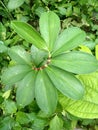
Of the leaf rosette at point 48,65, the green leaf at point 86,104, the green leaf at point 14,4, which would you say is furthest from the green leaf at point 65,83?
the green leaf at point 14,4

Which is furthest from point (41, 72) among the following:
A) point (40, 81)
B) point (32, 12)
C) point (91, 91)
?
point (32, 12)

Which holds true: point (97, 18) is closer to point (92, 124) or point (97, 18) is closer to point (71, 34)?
point (92, 124)

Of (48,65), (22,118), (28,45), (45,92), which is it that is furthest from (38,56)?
(28,45)

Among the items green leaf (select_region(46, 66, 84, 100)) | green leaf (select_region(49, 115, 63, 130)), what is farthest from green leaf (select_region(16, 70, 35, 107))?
green leaf (select_region(49, 115, 63, 130))

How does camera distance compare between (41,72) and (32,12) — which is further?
(32,12)

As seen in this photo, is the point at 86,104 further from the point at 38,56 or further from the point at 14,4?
the point at 14,4

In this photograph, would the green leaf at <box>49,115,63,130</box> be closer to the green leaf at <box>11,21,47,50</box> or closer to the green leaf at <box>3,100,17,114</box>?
the green leaf at <box>3,100,17,114</box>

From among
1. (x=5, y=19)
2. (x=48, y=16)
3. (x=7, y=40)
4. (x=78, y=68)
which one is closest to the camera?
(x=78, y=68)
